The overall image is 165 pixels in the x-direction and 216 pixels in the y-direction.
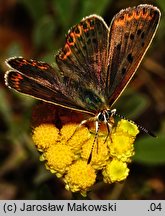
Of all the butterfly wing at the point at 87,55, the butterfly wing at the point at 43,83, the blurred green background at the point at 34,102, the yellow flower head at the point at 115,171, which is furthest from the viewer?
the blurred green background at the point at 34,102

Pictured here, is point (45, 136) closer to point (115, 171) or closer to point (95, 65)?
point (115, 171)

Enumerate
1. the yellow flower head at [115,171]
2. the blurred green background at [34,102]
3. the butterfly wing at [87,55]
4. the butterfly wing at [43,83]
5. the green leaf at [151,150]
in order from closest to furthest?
the butterfly wing at [43,83] < the yellow flower head at [115,171] < the butterfly wing at [87,55] < the green leaf at [151,150] < the blurred green background at [34,102]

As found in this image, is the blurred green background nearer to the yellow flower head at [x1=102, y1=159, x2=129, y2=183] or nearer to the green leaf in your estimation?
the green leaf

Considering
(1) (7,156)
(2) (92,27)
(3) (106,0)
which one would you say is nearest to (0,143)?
(1) (7,156)

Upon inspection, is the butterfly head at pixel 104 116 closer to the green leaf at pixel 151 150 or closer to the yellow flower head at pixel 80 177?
the yellow flower head at pixel 80 177

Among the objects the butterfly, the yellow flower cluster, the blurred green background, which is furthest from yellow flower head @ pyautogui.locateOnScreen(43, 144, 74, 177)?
the blurred green background

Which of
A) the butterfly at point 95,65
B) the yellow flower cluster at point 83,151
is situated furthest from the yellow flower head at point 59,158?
the butterfly at point 95,65
